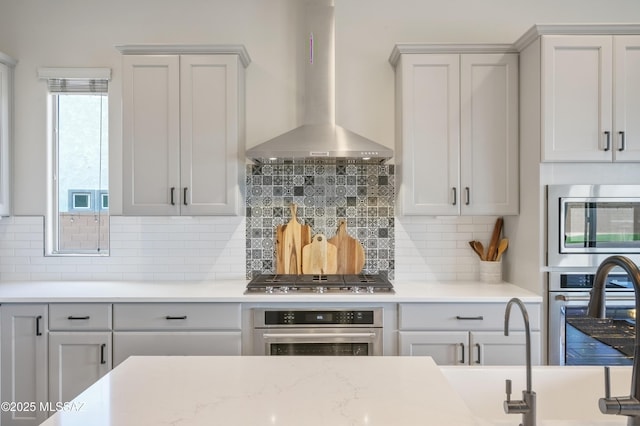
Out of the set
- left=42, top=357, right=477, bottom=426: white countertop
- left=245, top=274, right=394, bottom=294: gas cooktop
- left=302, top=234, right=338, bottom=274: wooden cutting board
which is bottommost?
left=245, top=274, right=394, bottom=294: gas cooktop

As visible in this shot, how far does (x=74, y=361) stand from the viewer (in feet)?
8.86

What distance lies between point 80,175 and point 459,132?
2.87 m

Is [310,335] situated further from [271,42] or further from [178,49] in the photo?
[271,42]

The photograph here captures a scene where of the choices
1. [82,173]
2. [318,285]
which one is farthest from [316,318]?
[82,173]

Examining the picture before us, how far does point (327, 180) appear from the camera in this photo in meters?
3.36

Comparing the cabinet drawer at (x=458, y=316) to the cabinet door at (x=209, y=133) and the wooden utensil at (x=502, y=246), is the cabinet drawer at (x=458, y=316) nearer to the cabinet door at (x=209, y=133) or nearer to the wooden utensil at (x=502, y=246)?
the wooden utensil at (x=502, y=246)

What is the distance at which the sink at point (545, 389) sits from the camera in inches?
53.6

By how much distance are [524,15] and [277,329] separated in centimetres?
295

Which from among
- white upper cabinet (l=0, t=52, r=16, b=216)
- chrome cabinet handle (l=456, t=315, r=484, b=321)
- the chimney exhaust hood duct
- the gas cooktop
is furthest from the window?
chrome cabinet handle (l=456, t=315, r=484, b=321)

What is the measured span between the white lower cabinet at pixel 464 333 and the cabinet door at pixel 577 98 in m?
0.98

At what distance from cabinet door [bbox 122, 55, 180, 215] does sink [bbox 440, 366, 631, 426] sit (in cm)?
224

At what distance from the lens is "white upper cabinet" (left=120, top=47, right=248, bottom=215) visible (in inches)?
116

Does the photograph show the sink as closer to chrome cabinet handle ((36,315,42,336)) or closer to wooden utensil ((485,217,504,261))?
wooden utensil ((485,217,504,261))

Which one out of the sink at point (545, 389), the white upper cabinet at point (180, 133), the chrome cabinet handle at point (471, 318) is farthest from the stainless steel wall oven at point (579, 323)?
the white upper cabinet at point (180, 133)
